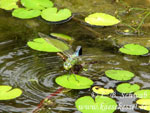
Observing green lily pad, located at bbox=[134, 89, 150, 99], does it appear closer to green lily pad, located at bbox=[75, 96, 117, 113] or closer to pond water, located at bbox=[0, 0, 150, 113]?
pond water, located at bbox=[0, 0, 150, 113]

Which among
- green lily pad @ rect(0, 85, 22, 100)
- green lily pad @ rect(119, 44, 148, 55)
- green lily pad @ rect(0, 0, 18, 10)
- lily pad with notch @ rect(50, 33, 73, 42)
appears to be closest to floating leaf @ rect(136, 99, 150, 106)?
green lily pad @ rect(119, 44, 148, 55)

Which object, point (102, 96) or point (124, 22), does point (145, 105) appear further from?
point (124, 22)

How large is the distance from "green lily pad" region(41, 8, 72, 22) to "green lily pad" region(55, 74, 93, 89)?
153 cm

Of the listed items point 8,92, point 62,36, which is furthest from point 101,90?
point 62,36

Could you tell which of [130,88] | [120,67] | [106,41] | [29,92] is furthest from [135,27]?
[29,92]

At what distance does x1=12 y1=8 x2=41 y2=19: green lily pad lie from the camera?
18.3 feet

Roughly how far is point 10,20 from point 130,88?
229 cm

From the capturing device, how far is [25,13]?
18.5ft

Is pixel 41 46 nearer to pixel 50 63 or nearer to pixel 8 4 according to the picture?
pixel 50 63

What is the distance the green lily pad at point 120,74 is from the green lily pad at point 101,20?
4.20 ft

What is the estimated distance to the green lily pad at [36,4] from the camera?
586 centimetres

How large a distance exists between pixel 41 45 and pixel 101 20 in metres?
1.11

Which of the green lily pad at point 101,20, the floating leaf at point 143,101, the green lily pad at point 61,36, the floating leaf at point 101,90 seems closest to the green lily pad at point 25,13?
the green lily pad at point 61,36

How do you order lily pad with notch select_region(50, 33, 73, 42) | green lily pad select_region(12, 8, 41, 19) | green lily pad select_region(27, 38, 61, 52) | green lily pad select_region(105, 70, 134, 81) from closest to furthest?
green lily pad select_region(105, 70, 134, 81)
green lily pad select_region(27, 38, 61, 52)
lily pad with notch select_region(50, 33, 73, 42)
green lily pad select_region(12, 8, 41, 19)
